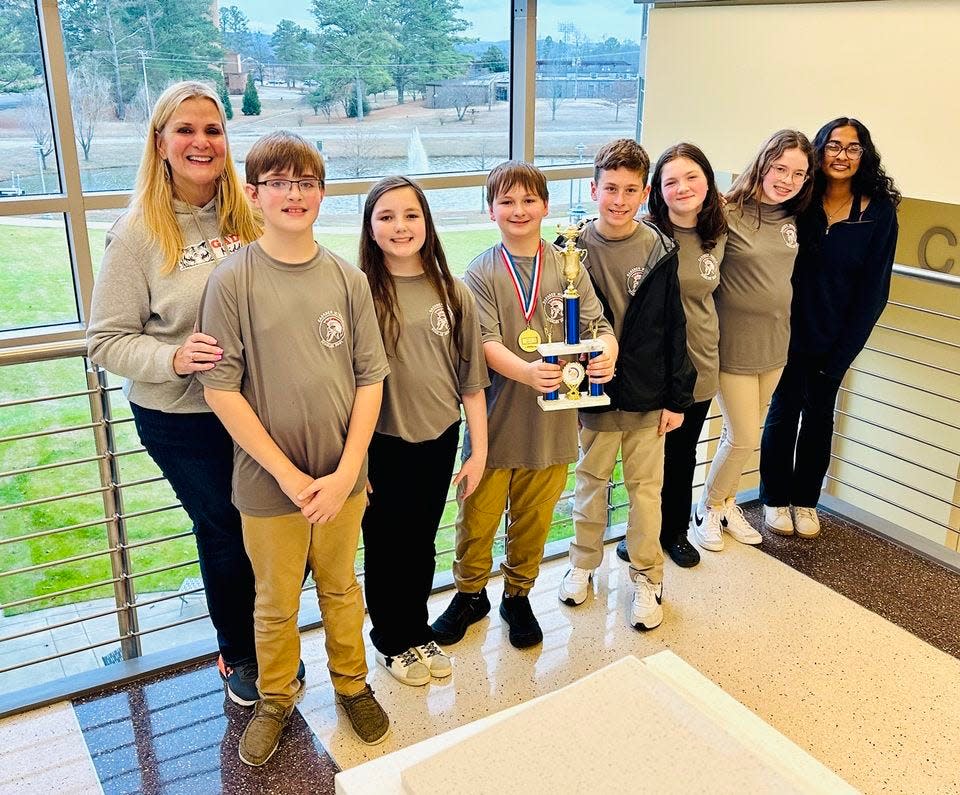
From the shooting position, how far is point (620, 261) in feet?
7.47

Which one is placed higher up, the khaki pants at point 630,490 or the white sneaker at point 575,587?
the khaki pants at point 630,490

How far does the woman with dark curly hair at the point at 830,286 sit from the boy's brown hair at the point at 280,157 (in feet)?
5.28

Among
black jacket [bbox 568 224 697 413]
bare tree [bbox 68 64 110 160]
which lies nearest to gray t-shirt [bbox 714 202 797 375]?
black jacket [bbox 568 224 697 413]

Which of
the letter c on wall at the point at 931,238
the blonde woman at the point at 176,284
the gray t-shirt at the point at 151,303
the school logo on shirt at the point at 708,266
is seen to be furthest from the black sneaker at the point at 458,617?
the letter c on wall at the point at 931,238

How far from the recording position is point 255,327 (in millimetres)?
1735

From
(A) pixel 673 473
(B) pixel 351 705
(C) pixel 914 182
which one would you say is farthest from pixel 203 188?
(C) pixel 914 182

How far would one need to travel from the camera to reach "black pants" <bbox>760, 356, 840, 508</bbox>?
287 cm

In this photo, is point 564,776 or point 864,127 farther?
point 864,127

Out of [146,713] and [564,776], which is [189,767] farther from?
[564,776]

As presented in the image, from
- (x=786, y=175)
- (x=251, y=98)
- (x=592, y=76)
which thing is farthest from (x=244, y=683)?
(x=592, y=76)

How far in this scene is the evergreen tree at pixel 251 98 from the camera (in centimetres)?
407

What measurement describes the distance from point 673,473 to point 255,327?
151cm

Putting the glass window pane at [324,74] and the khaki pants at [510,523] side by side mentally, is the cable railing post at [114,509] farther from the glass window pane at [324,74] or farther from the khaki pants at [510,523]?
the glass window pane at [324,74]

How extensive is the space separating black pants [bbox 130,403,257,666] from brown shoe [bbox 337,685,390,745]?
→ 28cm
